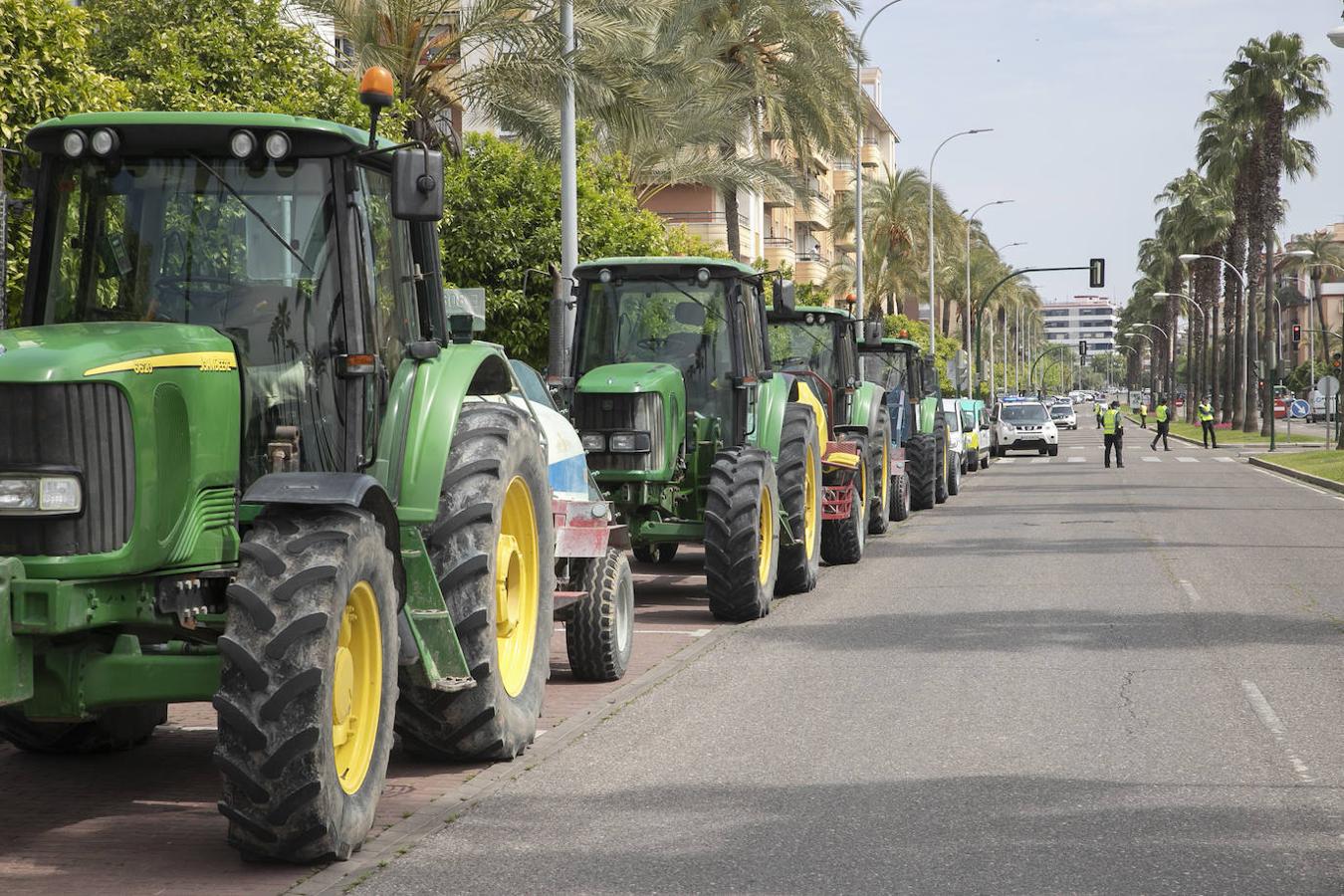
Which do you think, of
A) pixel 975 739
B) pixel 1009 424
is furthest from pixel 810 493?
pixel 1009 424

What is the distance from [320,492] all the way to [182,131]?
Answer: 1.76 metres

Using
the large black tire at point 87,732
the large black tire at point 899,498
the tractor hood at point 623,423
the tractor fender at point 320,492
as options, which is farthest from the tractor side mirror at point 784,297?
the large black tire at point 899,498

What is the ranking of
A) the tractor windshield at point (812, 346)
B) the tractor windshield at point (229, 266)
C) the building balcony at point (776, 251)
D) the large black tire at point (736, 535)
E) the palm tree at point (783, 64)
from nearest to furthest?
the tractor windshield at point (229, 266) → the large black tire at point (736, 535) → the tractor windshield at point (812, 346) → the palm tree at point (783, 64) → the building balcony at point (776, 251)

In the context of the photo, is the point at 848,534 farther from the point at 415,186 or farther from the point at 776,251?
the point at 776,251

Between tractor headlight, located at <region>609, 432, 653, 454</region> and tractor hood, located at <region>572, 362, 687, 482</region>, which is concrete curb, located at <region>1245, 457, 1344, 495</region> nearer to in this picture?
tractor hood, located at <region>572, 362, 687, 482</region>

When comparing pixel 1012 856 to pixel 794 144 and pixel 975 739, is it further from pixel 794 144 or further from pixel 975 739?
pixel 794 144

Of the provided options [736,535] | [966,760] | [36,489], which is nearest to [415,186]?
[36,489]

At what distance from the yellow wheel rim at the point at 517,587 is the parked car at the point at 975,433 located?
31198 millimetres

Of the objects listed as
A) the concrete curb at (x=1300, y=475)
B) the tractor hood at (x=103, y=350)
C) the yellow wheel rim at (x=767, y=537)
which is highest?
the tractor hood at (x=103, y=350)

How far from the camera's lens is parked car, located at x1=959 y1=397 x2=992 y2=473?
41.9 meters

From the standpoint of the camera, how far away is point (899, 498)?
25.7m

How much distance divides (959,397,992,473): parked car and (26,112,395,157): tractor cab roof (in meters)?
33.1

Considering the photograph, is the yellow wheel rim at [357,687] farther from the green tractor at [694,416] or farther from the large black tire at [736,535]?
the large black tire at [736,535]

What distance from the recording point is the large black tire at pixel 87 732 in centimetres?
825
